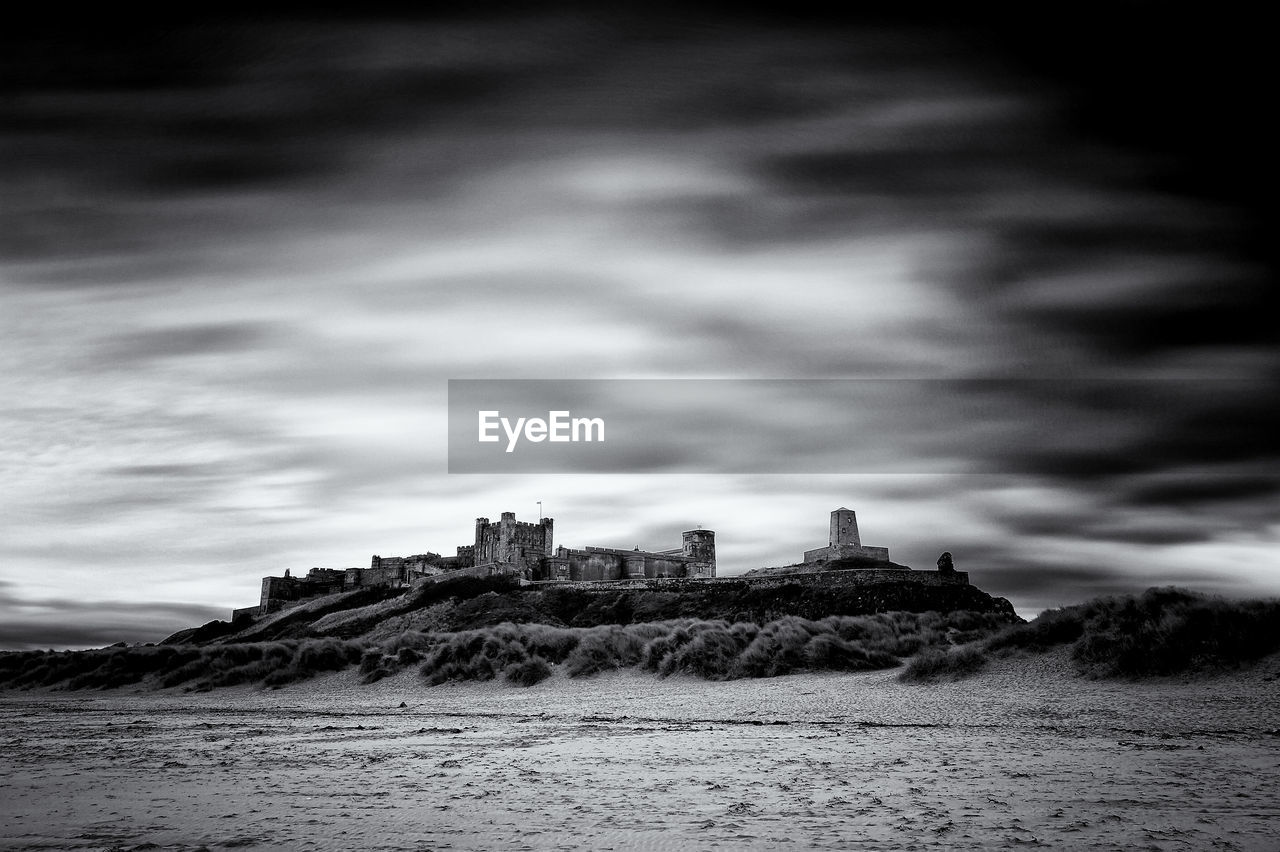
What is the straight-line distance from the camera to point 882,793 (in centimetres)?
536

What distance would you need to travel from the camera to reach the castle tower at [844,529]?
58031 mm

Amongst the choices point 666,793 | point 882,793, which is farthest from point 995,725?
point 666,793

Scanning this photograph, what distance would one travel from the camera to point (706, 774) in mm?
6223

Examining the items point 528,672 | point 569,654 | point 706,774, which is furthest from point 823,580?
point 706,774

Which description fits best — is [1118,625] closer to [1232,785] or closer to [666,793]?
[1232,785]

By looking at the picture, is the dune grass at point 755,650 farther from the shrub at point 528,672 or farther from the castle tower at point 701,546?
the castle tower at point 701,546

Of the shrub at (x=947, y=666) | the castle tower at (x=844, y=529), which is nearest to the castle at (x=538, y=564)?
the castle tower at (x=844, y=529)

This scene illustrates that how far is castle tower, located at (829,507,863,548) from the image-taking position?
5803 centimetres

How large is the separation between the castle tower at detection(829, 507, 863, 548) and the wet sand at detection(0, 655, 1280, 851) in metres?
46.1

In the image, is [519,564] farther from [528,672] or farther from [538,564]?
[528,672]

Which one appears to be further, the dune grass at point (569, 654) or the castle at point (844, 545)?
the castle at point (844, 545)

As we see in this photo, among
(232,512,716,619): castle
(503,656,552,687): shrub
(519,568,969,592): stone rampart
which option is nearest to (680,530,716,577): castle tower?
(232,512,716,619): castle

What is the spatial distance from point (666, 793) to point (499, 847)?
164 cm

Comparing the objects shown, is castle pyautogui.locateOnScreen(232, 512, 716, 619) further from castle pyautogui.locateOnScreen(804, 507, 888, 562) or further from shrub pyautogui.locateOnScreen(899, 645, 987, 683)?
shrub pyautogui.locateOnScreen(899, 645, 987, 683)
